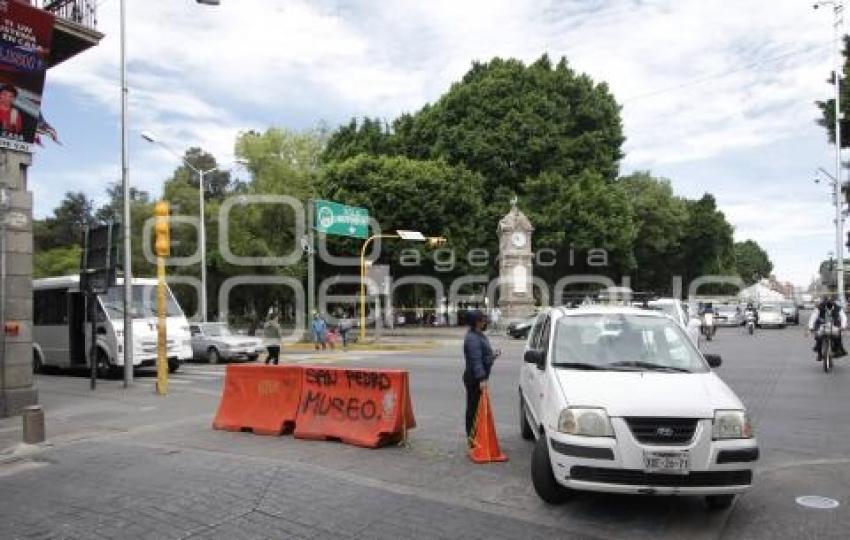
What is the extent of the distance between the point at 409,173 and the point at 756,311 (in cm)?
2137

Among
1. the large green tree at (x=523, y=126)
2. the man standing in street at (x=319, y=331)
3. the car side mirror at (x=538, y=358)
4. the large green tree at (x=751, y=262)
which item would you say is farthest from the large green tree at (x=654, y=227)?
the large green tree at (x=751, y=262)

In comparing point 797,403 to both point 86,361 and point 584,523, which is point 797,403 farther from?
point 86,361

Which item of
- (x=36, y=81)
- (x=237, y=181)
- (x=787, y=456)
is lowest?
(x=787, y=456)

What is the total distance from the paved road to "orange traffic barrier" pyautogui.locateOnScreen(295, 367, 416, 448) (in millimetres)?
242

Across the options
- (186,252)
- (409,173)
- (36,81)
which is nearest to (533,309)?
(409,173)

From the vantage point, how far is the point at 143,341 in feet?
→ 67.6

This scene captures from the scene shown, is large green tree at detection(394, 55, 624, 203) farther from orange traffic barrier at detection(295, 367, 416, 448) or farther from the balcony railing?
orange traffic barrier at detection(295, 367, 416, 448)

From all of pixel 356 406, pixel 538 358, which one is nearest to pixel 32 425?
pixel 356 406

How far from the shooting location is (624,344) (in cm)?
756

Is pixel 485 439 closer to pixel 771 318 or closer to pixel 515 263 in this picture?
pixel 515 263

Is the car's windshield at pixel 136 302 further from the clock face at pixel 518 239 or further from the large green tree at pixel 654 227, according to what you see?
the large green tree at pixel 654 227

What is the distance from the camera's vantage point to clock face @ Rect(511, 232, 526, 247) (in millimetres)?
41812

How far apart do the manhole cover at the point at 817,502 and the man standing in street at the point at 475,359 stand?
3319 millimetres

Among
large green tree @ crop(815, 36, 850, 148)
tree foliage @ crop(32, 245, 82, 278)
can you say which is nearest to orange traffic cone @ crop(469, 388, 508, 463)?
large green tree @ crop(815, 36, 850, 148)
